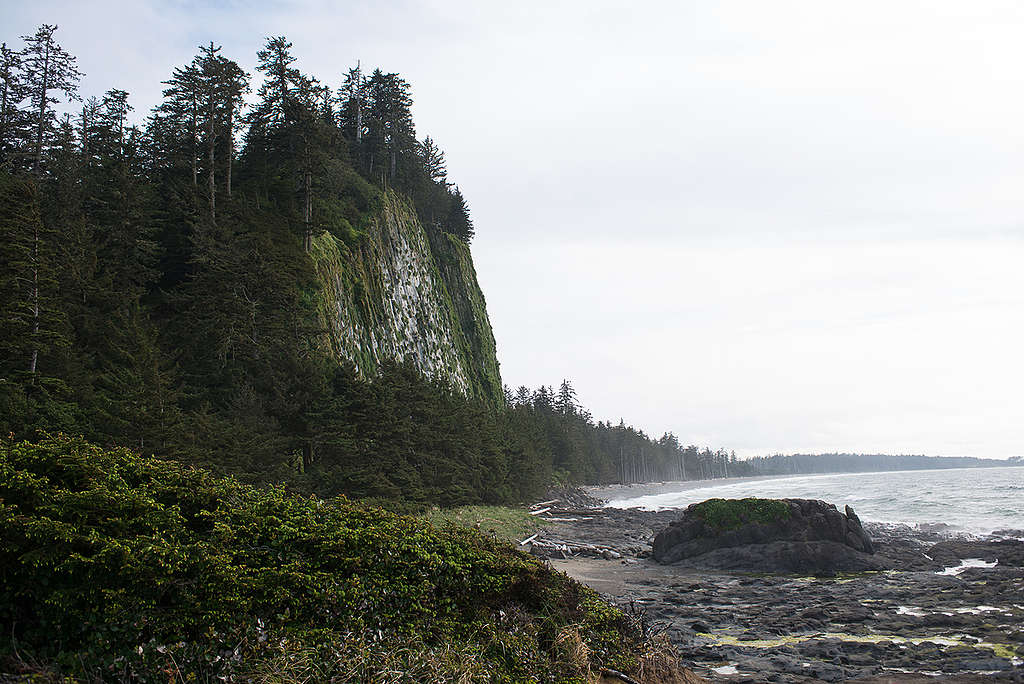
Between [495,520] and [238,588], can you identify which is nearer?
[238,588]

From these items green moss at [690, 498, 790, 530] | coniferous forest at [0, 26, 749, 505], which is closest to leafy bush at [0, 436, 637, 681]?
coniferous forest at [0, 26, 749, 505]

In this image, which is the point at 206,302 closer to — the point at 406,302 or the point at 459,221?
the point at 406,302

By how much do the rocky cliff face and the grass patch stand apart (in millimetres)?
11377

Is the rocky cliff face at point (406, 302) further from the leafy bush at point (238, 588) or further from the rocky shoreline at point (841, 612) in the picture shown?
the leafy bush at point (238, 588)

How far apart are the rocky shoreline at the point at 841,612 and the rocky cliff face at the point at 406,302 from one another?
21.4 meters

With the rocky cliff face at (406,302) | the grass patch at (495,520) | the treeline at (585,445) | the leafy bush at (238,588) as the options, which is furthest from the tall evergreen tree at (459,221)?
the leafy bush at (238,588)

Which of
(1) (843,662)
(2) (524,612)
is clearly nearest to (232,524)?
(2) (524,612)

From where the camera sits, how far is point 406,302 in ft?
192

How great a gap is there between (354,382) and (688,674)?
23.4 meters

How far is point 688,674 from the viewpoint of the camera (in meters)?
10.4

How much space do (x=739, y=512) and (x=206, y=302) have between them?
25.0m

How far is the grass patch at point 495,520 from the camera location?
102 feet

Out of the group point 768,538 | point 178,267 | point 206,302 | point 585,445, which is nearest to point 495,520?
point 768,538

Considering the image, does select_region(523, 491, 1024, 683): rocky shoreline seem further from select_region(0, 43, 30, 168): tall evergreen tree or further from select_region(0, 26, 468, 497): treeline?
select_region(0, 43, 30, 168): tall evergreen tree
